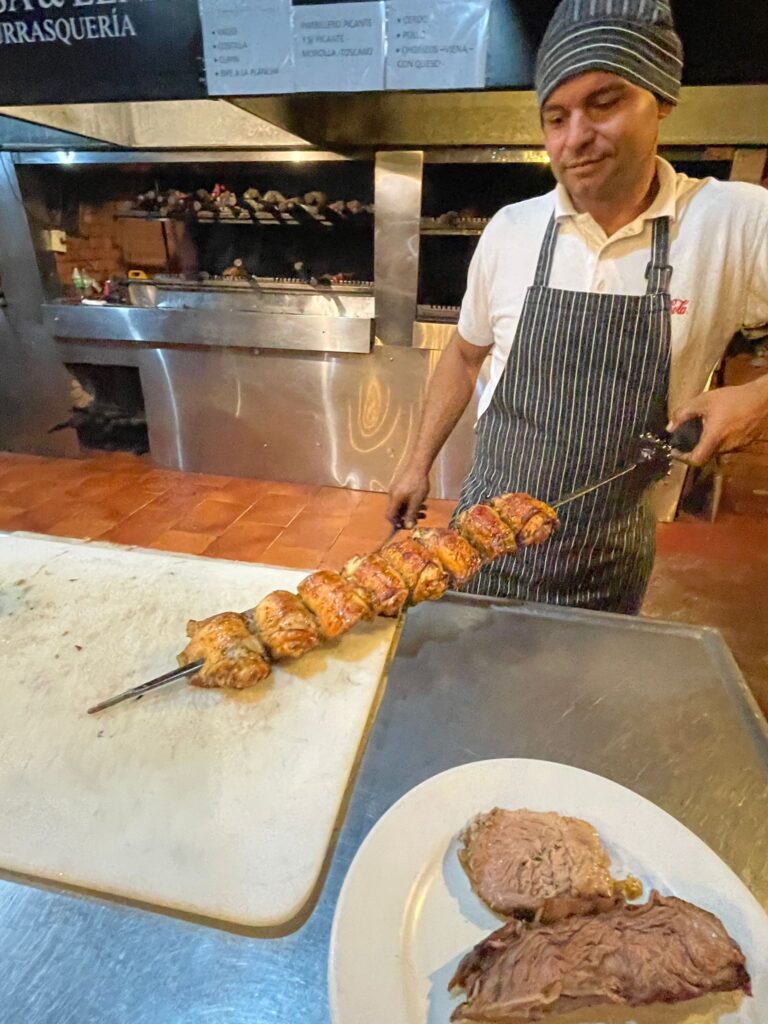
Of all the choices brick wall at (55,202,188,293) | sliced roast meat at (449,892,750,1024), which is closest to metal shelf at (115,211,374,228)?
brick wall at (55,202,188,293)

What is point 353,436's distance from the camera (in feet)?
15.5

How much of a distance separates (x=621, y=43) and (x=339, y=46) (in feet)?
3.71

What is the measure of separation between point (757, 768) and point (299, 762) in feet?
2.62

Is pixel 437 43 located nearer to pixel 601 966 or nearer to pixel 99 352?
pixel 601 966

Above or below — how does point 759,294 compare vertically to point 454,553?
above

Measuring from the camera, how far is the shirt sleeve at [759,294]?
5.40 feet

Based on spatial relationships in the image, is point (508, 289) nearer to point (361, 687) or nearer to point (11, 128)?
point (361, 687)

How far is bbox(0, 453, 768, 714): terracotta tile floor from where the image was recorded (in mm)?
3469

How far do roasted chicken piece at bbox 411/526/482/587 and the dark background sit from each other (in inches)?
65.7

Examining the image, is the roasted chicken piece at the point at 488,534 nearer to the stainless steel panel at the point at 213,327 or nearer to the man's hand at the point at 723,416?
the man's hand at the point at 723,416

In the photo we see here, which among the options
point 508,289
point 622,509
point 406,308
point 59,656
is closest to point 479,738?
point 59,656

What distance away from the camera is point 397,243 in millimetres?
4137

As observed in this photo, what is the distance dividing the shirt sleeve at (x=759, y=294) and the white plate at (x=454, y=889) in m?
1.43

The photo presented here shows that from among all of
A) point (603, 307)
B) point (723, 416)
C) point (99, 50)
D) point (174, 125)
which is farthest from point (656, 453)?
point (174, 125)
